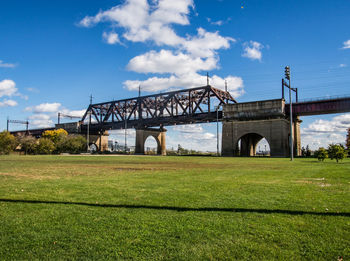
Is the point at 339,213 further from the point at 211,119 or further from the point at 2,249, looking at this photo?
the point at 211,119

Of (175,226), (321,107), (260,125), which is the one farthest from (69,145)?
(175,226)

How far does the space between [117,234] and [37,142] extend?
91.0m

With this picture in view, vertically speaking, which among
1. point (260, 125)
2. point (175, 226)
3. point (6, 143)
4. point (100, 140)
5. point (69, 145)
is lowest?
point (175, 226)

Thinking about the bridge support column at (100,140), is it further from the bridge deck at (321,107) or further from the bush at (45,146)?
the bridge deck at (321,107)

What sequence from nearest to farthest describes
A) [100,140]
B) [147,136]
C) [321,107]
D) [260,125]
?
[321,107] < [260,125] < [147,136] < [100,140]

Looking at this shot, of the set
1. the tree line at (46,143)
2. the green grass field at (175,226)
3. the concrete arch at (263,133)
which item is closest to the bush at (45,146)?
the tree line at (46,143)

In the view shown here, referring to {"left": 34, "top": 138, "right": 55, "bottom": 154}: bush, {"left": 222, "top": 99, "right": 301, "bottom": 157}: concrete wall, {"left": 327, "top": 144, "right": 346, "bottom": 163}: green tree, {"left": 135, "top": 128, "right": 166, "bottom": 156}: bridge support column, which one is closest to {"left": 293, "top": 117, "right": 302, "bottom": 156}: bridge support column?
{"left": 222, "top": 99, "right": 301, "bottom": 157}: concrete wall

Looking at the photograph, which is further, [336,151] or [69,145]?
[69,145]

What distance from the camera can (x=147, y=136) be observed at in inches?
3612

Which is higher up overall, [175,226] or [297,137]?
[297,137]

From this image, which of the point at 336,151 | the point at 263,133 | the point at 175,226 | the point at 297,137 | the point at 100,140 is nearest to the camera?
the point at 175,226

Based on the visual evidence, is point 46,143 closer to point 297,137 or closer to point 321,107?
point 297,137

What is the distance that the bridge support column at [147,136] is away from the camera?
89.6 meters

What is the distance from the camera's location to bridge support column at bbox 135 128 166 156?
8956cm
